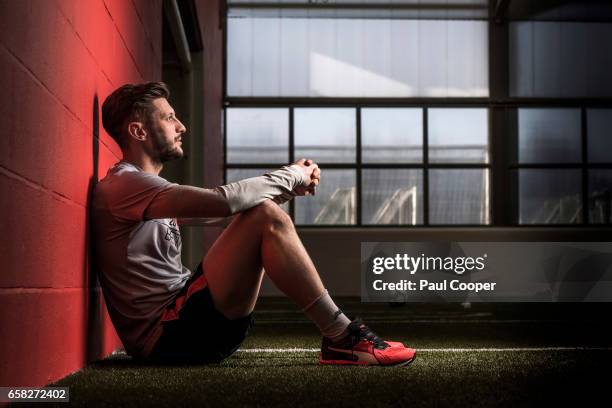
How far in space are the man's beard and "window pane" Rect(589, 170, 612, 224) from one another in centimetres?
659

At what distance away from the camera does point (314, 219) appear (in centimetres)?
791

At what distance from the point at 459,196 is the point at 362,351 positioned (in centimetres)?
619

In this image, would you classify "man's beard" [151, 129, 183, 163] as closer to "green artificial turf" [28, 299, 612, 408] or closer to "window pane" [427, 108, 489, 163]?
"green artificial turf" [28, 299, 612, 408]

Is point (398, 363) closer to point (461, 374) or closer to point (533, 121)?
point (461, 374)

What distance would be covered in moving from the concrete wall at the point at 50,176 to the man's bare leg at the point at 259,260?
0.35 m

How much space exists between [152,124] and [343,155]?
5921 mm

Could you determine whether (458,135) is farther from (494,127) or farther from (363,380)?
(363,380)

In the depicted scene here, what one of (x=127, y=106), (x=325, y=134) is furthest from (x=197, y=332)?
(x=325, y=134)

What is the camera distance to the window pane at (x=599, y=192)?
7.94 metres

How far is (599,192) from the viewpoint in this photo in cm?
798

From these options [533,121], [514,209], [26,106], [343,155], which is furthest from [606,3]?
[26,106]

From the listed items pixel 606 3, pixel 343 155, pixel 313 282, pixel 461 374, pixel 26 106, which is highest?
pixel 606 3

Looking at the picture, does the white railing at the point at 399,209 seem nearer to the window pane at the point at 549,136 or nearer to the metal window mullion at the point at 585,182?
the window pane at the point at 549,136

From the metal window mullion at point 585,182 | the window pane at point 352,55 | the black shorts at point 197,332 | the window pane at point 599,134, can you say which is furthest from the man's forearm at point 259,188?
the window pane at point 599,134
